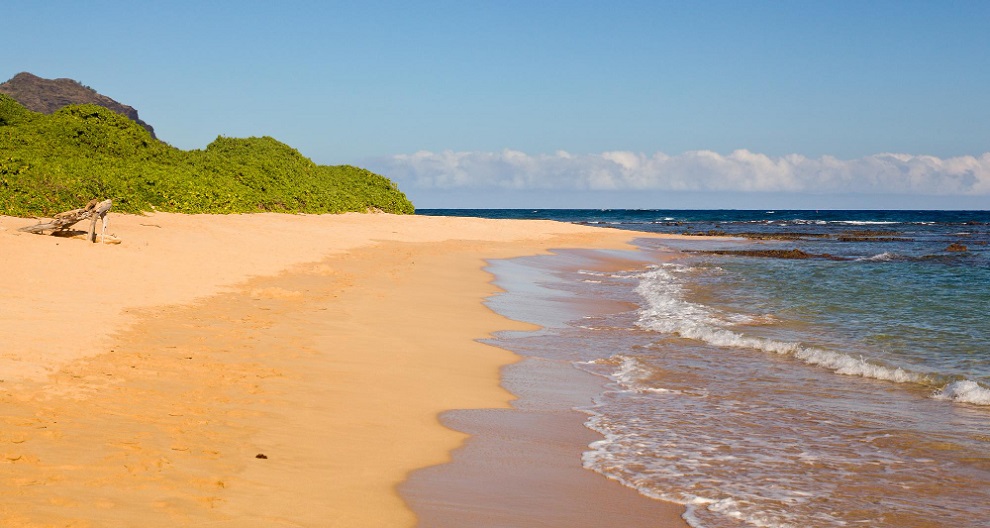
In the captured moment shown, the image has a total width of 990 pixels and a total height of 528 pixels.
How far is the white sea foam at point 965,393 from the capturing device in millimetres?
8953

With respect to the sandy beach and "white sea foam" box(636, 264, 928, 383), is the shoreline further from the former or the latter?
"white sea foam" box(636, 264, 928, 383)

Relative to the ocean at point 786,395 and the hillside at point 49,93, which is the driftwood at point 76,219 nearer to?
the ocean at point 786,395

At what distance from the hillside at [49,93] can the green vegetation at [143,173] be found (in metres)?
51.5

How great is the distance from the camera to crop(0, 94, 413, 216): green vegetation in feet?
87.6

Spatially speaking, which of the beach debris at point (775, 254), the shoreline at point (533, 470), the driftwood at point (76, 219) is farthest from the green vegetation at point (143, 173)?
the beach debris at point (775, 254)

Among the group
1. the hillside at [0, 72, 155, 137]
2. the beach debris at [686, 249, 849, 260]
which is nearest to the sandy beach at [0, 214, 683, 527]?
the beach debris at [686, 249, 849, 260]

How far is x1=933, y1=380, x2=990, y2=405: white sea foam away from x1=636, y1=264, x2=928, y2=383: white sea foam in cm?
70

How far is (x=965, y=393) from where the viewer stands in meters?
9.07

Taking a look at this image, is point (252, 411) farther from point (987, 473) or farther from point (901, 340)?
point (901, 340)

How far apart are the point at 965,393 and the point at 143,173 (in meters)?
30.4

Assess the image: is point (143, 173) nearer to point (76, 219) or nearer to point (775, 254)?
point (76, 219)

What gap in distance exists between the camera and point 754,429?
300 inches

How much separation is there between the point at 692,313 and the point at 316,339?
27.9ft

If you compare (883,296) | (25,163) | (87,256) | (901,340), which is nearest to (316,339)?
(87,256)
